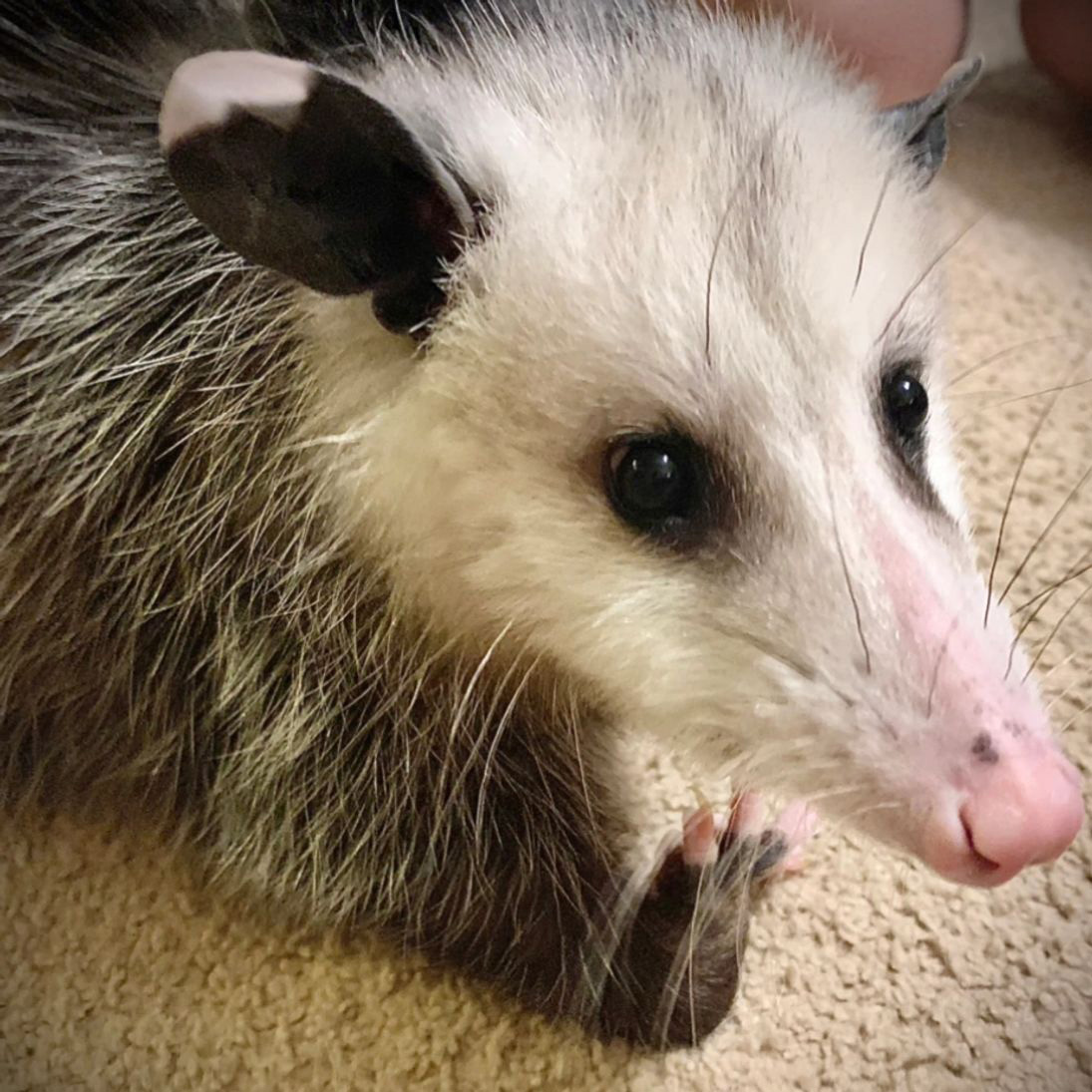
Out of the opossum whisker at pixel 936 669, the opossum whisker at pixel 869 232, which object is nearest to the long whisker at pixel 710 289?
the opossum whisker at pixel 869 232

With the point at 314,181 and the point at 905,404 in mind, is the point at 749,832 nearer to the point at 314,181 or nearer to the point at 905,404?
the point at 905,404

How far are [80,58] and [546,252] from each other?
561mm

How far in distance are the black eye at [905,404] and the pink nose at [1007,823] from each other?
11.0 inches

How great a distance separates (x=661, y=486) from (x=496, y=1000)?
606 millimetres

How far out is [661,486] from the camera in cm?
89

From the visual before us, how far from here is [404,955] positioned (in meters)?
1.23

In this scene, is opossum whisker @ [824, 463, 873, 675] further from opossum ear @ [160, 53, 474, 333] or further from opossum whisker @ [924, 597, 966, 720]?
opossum ear @ [160, 53, 474, 333]

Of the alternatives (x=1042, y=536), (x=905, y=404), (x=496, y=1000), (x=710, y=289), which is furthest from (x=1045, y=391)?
(x=496, y=1000)

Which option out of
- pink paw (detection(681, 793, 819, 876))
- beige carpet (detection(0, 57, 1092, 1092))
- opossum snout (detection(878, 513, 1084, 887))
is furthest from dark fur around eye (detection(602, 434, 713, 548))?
beige carpet (detection(0, 57, 1092, 1092))

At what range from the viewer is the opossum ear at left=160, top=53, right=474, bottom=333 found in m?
0.79

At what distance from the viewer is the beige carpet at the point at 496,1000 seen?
117 cm

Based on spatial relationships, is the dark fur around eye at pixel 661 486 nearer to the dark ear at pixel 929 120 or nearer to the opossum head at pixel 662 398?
the opossum head at pixel 662 398

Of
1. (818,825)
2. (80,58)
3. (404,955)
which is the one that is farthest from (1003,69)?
(404,955)

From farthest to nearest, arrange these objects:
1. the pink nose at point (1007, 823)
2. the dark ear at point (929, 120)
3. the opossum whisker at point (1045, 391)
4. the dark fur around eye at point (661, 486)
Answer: the opossum whisker at point (1045, 391) < the dark ear at point (929, 120) < the dark fur around eye at point (661, 486) < the pink nose at point (1007, 823)
